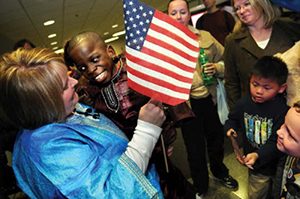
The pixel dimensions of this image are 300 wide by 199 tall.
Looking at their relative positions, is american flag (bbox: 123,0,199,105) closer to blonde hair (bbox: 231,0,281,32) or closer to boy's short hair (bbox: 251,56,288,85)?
boy's short hair (bbox: 251,56,288,85)

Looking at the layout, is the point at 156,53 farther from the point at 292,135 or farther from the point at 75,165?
the point at 292,135

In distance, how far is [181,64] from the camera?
46.5 inches

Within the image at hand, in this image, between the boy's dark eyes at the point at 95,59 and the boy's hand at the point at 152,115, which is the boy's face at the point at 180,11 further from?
the boy's hand at the point at 152,115

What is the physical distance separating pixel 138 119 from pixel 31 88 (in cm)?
39

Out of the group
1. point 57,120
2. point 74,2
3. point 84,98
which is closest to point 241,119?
point 84,98

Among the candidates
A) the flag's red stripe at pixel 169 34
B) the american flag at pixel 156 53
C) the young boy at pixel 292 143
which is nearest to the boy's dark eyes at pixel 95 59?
the american flag at pixel 156 53

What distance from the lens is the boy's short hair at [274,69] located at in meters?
1.56

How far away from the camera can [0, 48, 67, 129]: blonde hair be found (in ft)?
2.77

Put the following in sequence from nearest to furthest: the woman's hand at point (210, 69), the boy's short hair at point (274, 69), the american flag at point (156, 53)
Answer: the american flag at point (156, 53) < the boy's short hair at point (274, 69) < the woman's hand at point (210, 69)

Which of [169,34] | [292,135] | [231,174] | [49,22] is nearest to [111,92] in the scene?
[169,34]

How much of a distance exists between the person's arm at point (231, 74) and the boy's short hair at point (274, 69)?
0.43 m

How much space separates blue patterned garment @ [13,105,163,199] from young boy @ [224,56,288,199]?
95 cm

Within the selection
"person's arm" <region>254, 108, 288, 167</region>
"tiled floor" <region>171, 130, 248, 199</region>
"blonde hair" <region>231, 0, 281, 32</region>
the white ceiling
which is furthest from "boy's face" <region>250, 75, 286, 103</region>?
the white ceiling

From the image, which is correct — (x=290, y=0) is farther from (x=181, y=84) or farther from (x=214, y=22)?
(x=214, y=22)
